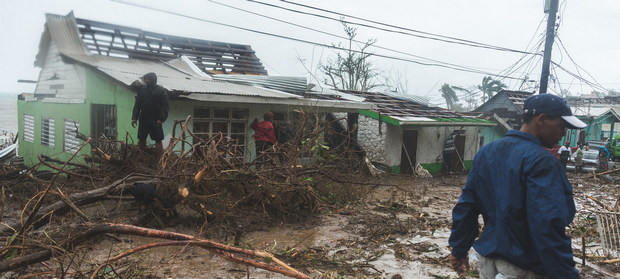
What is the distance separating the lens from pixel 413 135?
1634cm

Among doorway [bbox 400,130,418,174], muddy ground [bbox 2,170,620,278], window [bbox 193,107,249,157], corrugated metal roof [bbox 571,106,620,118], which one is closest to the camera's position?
muddy ground [bbox 2,170,620,278]

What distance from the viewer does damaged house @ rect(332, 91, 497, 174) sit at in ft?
50.4

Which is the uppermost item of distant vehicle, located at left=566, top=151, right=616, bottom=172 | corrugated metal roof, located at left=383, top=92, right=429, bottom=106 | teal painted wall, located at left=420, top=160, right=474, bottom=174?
corrugated metal roof, located at left=383, top=92, right=429, bottom=106

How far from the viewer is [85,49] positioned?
12.9 meters

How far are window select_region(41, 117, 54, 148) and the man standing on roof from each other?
26.6 feet

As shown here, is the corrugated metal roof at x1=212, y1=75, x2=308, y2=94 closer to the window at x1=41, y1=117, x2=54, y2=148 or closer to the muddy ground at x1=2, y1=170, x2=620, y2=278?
the muddy ground at x1=2, y1=170, x2=620, y2=278

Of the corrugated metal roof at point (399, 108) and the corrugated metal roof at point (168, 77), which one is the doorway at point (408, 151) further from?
the corrugated metal roof at point (168, 77)

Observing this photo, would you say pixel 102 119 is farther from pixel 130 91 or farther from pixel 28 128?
pixel 28 128

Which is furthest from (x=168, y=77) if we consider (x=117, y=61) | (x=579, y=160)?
(x=579, y=160)

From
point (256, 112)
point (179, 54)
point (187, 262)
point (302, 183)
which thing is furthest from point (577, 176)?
point (187, 262)

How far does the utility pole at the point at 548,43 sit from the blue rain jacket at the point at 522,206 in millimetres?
12568

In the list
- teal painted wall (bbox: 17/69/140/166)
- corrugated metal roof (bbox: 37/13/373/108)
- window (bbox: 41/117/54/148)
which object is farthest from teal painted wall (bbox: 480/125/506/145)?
window (bbox: 41/117/54/148)

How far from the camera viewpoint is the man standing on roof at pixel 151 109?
744cm

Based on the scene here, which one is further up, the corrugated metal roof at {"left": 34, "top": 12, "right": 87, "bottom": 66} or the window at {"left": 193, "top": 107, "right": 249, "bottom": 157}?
the corrugated metal roof at {"left": 34, "top": 12, "right": 87, "bottom": 66}
